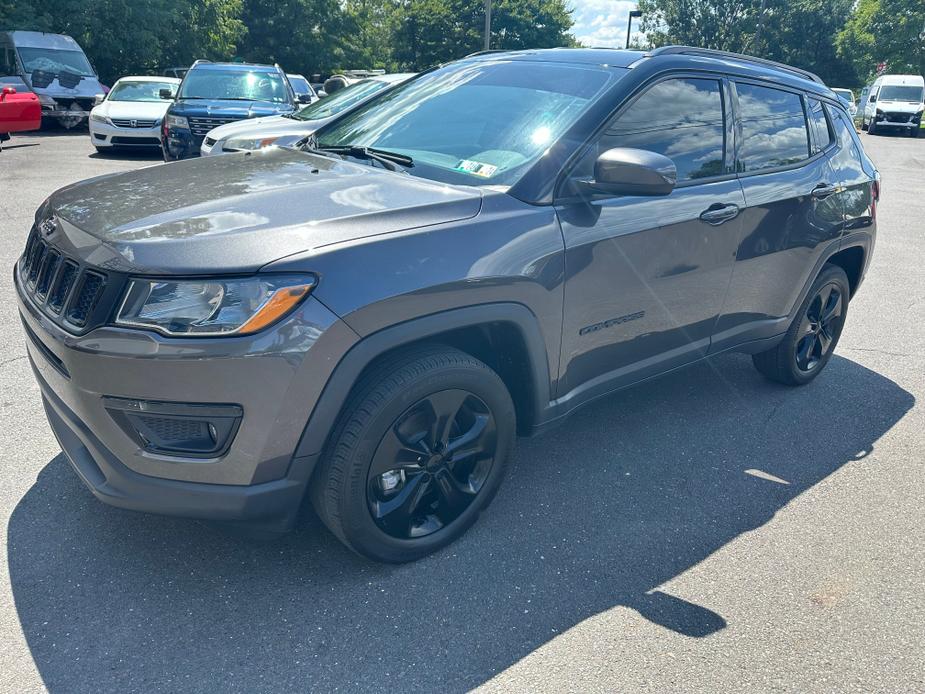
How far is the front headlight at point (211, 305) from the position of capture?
222cm

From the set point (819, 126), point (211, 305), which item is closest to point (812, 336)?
point (819, 126)

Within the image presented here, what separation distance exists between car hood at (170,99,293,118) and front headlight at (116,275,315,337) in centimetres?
894

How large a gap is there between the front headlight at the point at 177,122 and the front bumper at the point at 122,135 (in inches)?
122

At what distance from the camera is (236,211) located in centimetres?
254

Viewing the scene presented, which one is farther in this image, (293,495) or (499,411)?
(499,411)

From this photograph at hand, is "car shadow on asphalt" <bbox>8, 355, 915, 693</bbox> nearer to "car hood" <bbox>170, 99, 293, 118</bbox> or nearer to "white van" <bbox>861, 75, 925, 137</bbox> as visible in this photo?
"car hood" <bbox>170, 99, 293, 118</bbox>

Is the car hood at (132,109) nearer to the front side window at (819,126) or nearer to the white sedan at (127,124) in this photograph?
the white sedan at (127,124)

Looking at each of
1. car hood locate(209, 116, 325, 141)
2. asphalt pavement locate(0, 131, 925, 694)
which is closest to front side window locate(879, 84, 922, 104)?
car hood locate(209, 116, 325, 141)

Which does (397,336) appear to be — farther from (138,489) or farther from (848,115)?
(848,115)

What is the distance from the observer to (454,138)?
3.27 metres

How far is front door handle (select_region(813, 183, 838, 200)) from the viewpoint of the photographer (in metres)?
4.12

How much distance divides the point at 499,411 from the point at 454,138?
1.18m

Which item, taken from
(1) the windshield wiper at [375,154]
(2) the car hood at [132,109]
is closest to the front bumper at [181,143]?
(2) the car hood at [132,109]

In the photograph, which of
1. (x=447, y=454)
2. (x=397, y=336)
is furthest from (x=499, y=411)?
(x=397, y=336)
